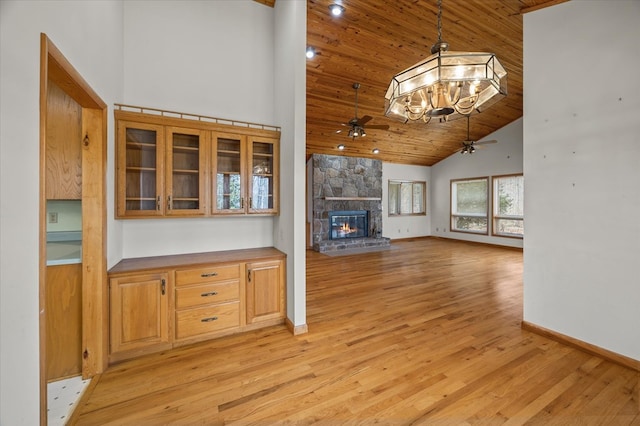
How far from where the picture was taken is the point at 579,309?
8.15 ft

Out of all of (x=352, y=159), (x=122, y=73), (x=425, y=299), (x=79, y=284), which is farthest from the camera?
(x=352, y=159)

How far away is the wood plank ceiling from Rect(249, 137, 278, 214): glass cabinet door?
1.80m

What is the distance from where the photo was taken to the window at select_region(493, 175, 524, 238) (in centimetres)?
753

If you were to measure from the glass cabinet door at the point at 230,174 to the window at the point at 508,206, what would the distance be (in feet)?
26.3

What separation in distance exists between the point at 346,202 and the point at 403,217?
107 inches

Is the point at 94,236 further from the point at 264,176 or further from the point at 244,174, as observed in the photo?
the point at 264,176

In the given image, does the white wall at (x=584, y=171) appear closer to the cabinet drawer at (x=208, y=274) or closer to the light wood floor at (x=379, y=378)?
the light wood floor at (x=379, y=378)

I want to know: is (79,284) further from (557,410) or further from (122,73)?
(557,410)

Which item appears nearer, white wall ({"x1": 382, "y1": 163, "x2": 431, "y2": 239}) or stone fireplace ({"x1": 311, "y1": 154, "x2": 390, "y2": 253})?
stone fireplace ({"x1": 311, "y1": 154, "x2": 390, "y2": 253})

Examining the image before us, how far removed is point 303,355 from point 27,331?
6.07ft

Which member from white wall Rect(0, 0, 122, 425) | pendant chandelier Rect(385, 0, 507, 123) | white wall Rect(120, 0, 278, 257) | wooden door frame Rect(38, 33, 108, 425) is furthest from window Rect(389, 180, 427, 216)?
white wall Rect(0, 0, 122, 425)

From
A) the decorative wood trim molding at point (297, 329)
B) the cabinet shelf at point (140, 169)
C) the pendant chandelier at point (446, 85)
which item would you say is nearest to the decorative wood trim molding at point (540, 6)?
the pendant chandelier at point (446, 85)

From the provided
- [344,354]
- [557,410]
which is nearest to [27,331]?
[344,354]

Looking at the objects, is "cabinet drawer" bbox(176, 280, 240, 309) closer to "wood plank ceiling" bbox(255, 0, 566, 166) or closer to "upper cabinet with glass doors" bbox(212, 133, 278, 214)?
"upper cabinet with glass doors" bbox(212, 133, 278, 214)
